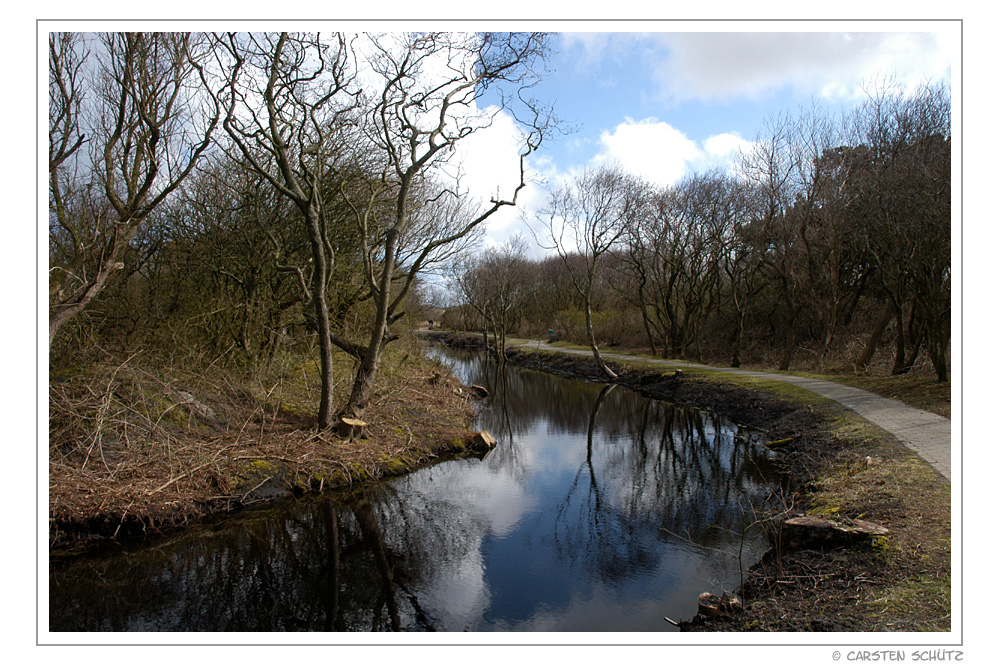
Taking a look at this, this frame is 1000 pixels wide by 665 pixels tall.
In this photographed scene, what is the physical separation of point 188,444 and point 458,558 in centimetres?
437

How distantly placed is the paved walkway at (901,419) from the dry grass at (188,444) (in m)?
7.75

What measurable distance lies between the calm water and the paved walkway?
2.05 metres

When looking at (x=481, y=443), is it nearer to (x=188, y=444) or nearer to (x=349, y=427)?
(x=349, y=427)

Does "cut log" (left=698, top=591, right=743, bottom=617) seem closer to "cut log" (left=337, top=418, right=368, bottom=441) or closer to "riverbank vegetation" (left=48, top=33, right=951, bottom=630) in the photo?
"riverbank vegetation" (left=48, top=33, right=951, bottom=630)

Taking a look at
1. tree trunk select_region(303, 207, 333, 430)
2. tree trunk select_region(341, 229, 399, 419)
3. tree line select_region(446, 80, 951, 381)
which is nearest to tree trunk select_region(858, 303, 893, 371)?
tree line select_region(446, 80, 951, 381)

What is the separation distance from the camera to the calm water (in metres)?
5.34

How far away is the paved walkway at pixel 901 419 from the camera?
8.10 metres

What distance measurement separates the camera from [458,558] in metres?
6.64

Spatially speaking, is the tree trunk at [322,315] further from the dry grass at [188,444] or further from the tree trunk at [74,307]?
the tree trunk at [74,307]

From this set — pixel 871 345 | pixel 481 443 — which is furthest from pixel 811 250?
pixel 481 443

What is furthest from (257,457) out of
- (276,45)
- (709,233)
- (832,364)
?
(709,233)

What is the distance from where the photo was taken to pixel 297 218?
1163cm

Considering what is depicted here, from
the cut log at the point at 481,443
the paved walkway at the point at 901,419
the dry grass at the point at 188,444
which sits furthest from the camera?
the cut log at the point at 481,443

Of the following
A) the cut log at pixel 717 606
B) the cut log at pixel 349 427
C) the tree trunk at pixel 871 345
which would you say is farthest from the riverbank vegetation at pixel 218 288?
the tree trunk at pixel 871 345
